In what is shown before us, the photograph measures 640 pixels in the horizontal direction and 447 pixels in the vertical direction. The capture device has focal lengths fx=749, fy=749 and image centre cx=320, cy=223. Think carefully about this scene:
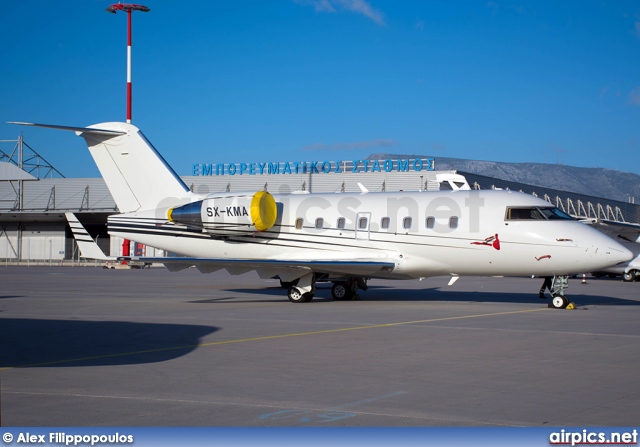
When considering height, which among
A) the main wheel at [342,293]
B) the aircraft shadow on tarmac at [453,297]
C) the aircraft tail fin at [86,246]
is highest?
the aircraft tail fin at [86,246]

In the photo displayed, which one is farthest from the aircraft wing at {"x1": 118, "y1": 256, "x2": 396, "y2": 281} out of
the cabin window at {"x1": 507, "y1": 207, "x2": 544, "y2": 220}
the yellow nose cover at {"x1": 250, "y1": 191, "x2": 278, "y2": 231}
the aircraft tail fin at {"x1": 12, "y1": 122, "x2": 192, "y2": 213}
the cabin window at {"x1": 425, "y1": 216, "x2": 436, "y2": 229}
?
the aircraft tail fin at {"x1": 12, "y1": 122, "x2": 192, "y2": 213}

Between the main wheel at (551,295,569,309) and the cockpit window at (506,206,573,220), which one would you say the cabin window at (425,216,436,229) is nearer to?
the cockpit window at (506,206,573,220)

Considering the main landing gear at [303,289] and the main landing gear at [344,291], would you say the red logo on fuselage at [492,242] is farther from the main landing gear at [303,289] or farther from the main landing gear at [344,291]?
the main landing gear at [303,289]

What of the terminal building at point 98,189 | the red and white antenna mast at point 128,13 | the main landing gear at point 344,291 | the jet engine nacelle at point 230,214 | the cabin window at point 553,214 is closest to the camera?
the cabin window at point 553,214

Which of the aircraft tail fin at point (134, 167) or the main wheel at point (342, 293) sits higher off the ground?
the aircraft tail fin at point (134, 167)

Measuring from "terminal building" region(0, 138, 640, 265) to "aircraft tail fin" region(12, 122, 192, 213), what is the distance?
33.5 m

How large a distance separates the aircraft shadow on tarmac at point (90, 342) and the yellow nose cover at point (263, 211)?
7677mm

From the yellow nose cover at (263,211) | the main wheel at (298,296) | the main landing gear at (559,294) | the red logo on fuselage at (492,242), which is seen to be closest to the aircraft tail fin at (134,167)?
the yellow nose cover at (263,211)

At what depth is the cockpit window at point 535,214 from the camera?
19750 millimetres

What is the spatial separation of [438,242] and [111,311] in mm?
8846

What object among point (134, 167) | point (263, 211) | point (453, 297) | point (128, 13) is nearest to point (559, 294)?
point (453, 297)

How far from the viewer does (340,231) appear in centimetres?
2247

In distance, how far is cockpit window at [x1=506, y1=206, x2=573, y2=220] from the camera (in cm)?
1975

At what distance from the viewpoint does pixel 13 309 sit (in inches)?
753
